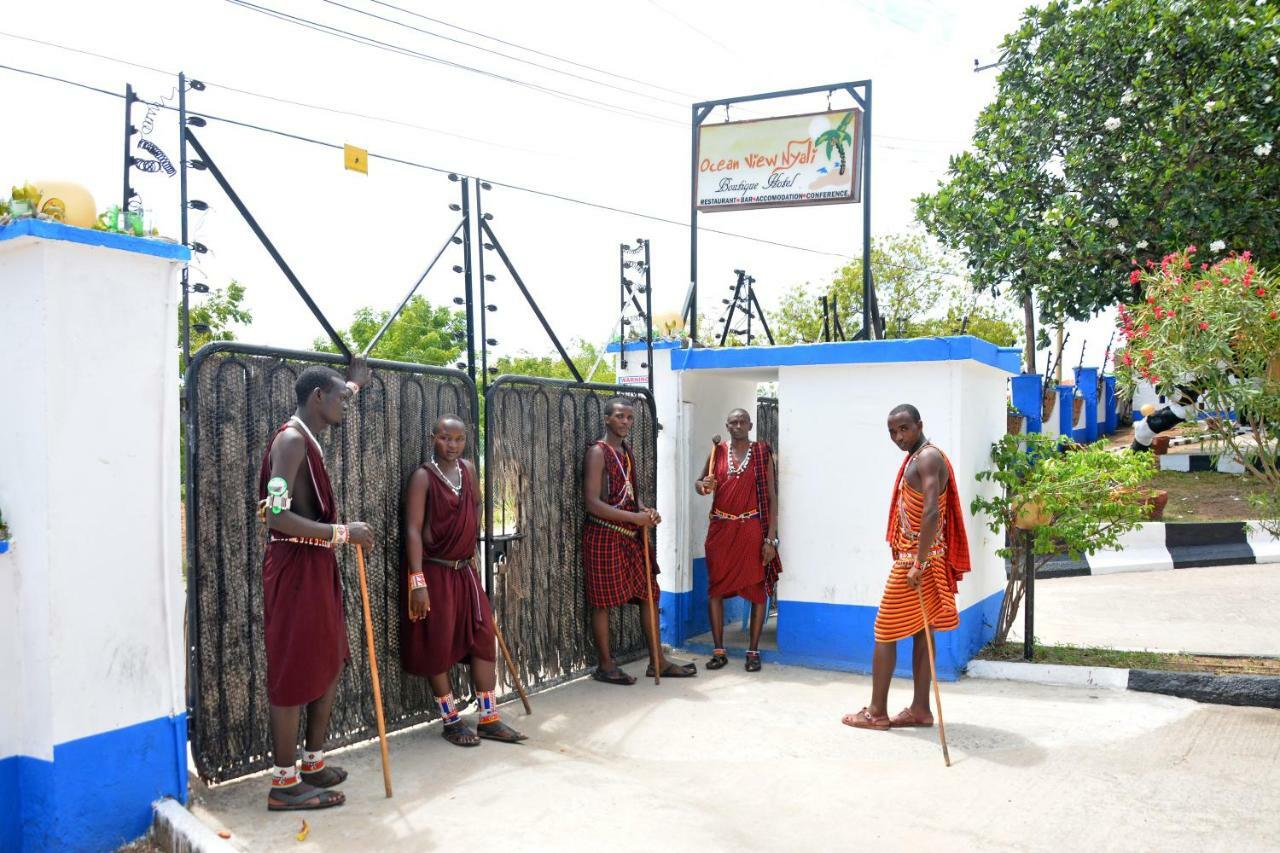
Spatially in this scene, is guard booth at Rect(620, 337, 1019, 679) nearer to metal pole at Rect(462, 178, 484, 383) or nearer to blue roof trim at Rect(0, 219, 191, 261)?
metal pole at Rect(462, 178, 484, 383)

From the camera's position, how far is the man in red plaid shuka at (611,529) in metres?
6.76

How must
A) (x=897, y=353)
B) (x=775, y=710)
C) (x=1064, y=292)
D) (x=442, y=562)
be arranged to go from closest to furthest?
1. (x=442, y=562)
2. (x=775, y=710)
3. (x=897, y=353)
4. (x=1064, y=292)

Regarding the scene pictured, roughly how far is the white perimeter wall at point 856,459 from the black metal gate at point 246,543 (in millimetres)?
3415

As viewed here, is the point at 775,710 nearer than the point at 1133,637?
Yes

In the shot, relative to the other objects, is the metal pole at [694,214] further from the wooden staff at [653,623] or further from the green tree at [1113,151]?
the green tree at [1113,151]

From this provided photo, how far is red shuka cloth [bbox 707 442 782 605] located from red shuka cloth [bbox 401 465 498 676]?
2.49m

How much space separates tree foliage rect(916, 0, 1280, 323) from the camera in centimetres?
1199

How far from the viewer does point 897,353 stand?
7164 mm

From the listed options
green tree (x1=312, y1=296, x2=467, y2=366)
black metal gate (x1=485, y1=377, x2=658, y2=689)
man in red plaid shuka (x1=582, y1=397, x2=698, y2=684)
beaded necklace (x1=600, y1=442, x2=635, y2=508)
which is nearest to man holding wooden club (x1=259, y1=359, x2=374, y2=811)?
black metal gate (x1=485, y1=377, x2=658, y2=689)

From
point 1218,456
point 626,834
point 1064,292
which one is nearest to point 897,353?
point 1218,456

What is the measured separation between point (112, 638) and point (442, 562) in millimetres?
1794

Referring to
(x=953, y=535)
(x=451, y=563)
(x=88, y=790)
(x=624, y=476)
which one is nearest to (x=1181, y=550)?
(x=953, y=535)

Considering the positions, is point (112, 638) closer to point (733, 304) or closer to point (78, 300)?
point (78, 300)

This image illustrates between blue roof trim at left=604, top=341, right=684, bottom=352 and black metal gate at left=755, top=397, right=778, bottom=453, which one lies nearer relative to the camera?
blue roof trim at left=604, top=341, right=684, bottom=352
